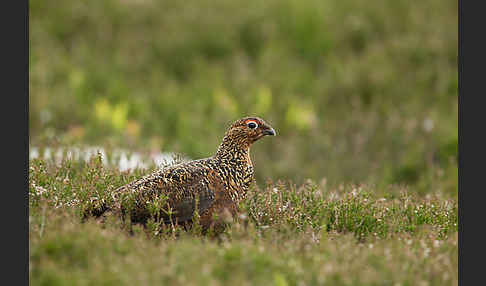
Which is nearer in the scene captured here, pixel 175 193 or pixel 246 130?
pixel 175 193

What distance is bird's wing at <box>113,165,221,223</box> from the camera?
4844 millimetres

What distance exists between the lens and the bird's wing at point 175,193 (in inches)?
191

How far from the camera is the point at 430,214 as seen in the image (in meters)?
5.56

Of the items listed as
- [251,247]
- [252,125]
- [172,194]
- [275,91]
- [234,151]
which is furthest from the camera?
[275,91]

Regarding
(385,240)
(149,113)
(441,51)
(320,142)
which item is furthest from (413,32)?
(385,240)

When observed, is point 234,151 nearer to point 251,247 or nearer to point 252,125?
point 252,125

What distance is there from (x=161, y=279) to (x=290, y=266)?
2.57 feet

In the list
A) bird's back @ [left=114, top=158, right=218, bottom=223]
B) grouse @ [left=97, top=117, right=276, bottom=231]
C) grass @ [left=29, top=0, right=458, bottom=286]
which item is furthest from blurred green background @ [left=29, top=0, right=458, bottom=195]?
bird's back @ [left=114, top=158, right=218, bottom=223]

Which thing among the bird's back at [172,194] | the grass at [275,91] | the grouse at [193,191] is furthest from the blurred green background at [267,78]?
the bird's back at [172,194]

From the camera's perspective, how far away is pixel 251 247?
408cm

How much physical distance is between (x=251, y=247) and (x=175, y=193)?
3.52 ft

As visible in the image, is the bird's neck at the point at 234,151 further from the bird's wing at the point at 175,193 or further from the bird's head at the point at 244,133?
the bird's wing at the point at 175,193

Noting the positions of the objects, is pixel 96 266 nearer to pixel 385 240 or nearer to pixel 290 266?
pixel 290 266

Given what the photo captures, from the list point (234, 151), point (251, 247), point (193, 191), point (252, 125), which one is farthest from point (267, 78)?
point (251, 247)
